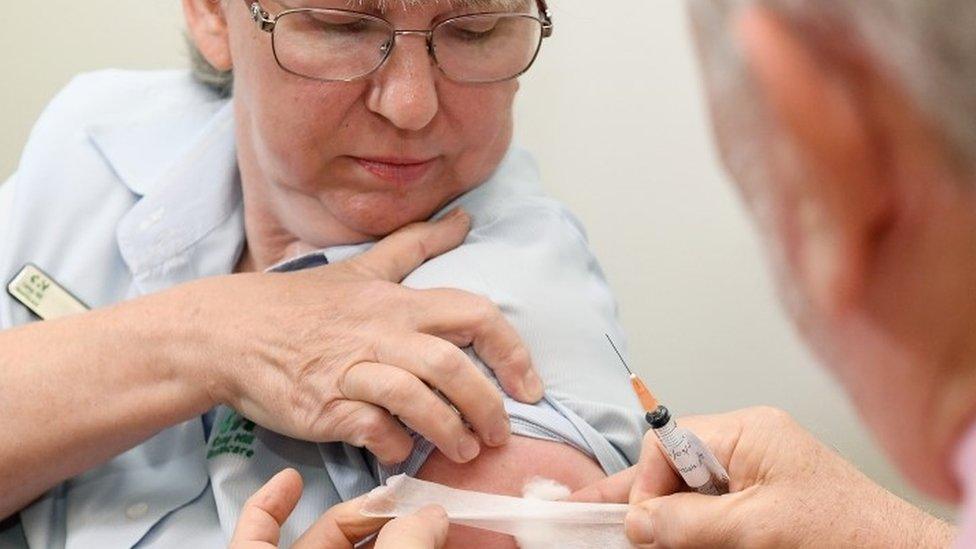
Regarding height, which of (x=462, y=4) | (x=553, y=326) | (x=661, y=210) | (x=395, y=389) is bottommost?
(x=661, y=210)

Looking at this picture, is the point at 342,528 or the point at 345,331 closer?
the point at 342,528

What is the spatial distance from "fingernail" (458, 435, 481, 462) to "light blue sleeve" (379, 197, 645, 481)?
6cm


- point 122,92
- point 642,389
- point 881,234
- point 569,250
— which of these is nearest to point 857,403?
point 881,234

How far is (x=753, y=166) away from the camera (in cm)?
59

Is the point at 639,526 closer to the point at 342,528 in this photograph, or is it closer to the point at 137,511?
the point at 342,528

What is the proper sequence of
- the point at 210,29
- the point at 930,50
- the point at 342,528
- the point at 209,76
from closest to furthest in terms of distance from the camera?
the point at 930,50
the point at 342,528
the point at 210,29
the point at 209,76

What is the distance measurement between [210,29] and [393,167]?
0.34 metres

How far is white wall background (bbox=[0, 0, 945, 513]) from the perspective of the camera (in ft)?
7.04

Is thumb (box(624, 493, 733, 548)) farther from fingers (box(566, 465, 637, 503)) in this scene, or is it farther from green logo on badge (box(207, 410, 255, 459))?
green logo on badge (box(207, 410, 255, 459))

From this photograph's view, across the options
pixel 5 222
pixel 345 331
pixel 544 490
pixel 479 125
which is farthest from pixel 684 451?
pixel 5 222

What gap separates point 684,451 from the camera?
115 cm

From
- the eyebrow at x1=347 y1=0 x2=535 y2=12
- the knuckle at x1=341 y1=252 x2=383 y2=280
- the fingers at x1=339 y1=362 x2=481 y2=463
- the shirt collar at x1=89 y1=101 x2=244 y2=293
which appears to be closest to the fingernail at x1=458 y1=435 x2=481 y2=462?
the fingers at x1=339 y1=362 x2=481 y2=463

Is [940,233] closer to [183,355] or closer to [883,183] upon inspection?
[883,183]

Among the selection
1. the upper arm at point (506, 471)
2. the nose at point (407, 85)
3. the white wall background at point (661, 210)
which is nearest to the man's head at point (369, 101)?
the nose at point (407, 85)
